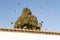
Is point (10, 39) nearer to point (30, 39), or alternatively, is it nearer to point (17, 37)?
point (17, 37)

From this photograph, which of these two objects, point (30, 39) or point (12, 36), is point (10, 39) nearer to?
point (12, 36)

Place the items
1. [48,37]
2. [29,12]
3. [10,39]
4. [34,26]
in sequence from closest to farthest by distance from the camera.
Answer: [10,39], [48,37], [34,26], [29,12]

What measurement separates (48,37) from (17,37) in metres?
1.06

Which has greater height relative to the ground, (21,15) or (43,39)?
(21,15)

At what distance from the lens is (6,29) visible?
5777 millimetres

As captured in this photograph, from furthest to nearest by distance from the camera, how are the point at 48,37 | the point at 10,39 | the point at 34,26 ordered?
the point at 34,26 < the point at 48,37 < the point at 10,39

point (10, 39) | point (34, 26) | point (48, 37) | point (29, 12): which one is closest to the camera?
point (10, 39)

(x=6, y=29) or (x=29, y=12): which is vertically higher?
(x=29, y=12)

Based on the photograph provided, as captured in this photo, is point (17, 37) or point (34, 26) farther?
point (34, 26)

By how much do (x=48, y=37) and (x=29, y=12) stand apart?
45.6 feet

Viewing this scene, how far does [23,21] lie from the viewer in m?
19.2

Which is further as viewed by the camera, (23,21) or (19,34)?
(23,21)

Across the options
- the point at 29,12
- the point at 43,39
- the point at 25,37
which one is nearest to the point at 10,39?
the point at 25,37

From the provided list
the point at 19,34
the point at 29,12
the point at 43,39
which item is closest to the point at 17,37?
the point at 19,34
